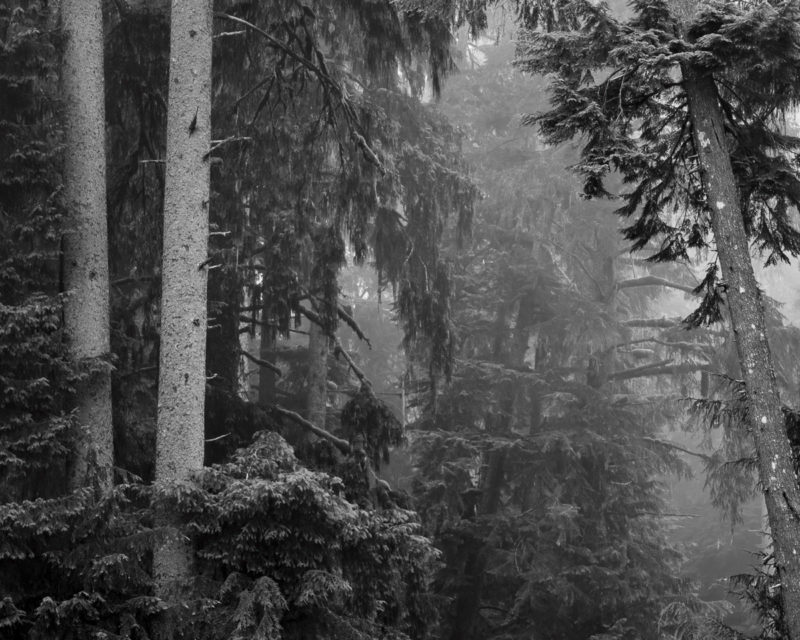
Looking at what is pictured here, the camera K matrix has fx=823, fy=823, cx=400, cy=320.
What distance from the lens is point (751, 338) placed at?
5621 millimetres

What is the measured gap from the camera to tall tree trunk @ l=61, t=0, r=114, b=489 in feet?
23.7

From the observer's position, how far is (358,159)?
9.65m

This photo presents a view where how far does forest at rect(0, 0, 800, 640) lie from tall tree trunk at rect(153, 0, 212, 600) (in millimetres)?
26

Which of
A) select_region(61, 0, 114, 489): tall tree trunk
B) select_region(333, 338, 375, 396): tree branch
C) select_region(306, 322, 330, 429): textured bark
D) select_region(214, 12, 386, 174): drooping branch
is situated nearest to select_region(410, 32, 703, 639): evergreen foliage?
select_region(306, 322, 330, 429): textured bark

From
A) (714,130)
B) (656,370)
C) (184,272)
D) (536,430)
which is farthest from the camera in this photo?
(656,370)

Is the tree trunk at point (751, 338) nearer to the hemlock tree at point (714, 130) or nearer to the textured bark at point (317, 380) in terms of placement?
the hemlock tree at point (714, 130)

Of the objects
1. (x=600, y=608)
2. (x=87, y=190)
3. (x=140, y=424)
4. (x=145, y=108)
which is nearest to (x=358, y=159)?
(x=145, y=108)

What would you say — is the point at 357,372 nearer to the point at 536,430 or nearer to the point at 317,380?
the point at 317,380

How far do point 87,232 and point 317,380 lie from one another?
5.42 m

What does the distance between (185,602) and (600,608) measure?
10520 millimetres

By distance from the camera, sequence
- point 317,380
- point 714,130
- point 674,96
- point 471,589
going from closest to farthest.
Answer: point 714,130
point 674,96
point 317,380
point 471,589

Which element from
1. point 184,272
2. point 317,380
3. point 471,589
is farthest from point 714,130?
point 471,589

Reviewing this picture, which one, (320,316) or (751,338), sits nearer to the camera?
(751,338)

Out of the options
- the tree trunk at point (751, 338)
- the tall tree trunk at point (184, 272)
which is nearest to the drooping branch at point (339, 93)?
the tall tree trunk at point (184, 272)
